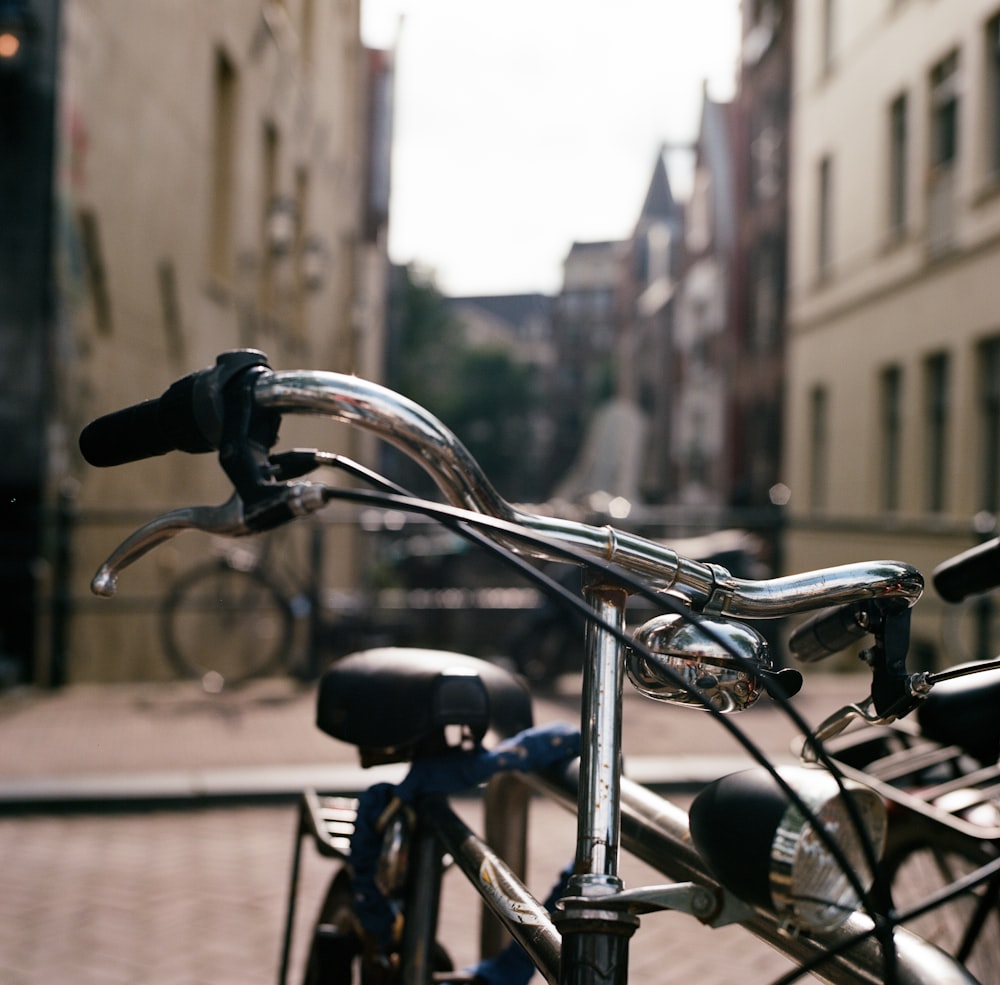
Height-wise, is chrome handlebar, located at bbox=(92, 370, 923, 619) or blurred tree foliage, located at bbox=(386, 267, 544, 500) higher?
blurred tree foliage, located at bbox=(386, 267, 544, 500)

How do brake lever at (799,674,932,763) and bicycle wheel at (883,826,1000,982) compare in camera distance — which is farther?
bicycle wheel at (883,826,1000,982)

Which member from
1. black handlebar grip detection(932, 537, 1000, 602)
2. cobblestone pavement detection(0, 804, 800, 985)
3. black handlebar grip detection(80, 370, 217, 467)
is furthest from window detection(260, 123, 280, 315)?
black handlebar grip detection(80, 370, 217, 467)

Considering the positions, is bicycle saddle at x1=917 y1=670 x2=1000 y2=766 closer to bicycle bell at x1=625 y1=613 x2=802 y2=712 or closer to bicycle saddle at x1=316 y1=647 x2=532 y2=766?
bicycle saddle at x1=316 y1=647 x2=532 y2=766

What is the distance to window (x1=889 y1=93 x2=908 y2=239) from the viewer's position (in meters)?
18.2

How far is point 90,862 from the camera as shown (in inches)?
199

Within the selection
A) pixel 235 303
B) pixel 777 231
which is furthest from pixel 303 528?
pixel 777 231

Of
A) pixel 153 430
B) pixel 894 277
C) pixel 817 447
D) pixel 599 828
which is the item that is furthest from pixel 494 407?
pixel 599 828

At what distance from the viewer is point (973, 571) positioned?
1.74 m

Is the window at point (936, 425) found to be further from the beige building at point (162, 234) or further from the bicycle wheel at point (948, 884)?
the bicycle wheel at point (948, 884)

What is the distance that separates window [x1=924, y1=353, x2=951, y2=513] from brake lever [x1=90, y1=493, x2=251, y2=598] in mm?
15752

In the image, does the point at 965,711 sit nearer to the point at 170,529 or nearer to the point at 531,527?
the point at 531,527

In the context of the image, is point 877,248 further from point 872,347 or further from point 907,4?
point 907,4

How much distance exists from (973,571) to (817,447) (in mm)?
20898

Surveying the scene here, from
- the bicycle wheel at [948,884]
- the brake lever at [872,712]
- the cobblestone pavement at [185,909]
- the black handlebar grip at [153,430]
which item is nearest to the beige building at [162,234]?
the cobblestone pavement at [185,909]
